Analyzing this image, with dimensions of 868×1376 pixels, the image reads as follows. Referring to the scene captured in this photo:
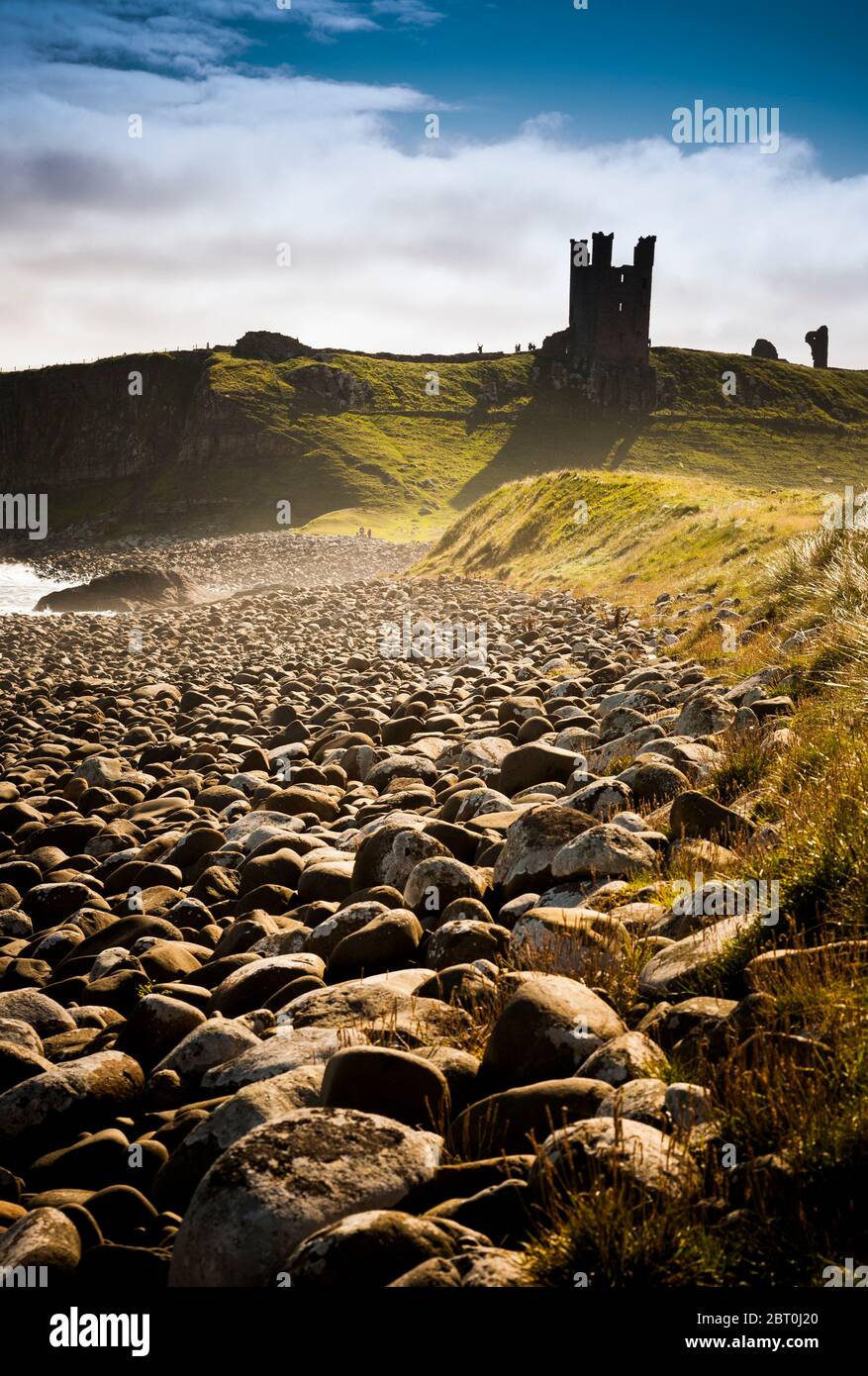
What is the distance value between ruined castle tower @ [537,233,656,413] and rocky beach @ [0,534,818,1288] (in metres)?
105

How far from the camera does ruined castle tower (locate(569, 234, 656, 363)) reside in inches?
4183

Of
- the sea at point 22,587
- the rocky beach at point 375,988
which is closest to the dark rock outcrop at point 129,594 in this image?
the sea at point 22,587

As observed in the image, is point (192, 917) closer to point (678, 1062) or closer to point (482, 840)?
point (482, 840)

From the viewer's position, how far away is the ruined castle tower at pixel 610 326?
349 ft

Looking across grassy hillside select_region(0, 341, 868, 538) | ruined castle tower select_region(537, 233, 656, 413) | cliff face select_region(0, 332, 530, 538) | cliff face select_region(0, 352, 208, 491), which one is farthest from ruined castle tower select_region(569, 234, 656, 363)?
cliff face select_region(0, 352, 208, 491)

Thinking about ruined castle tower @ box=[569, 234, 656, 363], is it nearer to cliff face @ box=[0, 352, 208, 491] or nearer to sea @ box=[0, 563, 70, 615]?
cliff face @ box=[0, 352, 208, 491]

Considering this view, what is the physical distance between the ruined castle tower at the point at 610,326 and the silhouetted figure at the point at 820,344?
3339cm

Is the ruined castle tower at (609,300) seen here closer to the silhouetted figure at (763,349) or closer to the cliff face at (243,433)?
the cliff face at (243,433)

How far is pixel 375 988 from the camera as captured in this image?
170 inches

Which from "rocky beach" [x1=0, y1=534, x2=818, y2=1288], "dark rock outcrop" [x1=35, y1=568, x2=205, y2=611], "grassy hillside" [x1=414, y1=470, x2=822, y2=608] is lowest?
"rocky beach" [x1=0, y1=534, x2=818, y2=1288]

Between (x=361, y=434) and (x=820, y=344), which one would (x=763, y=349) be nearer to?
(x=820, y=344)

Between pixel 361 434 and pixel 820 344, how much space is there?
66378 millimetres

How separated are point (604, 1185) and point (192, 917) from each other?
439 centimetres

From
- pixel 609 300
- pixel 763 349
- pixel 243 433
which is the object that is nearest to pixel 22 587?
pixel 243 433
